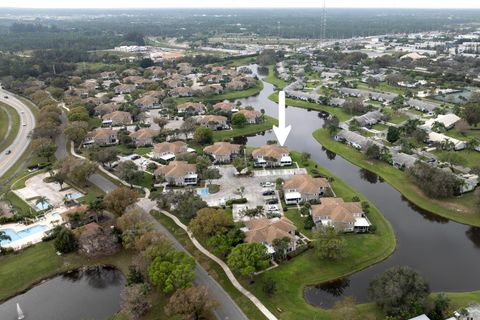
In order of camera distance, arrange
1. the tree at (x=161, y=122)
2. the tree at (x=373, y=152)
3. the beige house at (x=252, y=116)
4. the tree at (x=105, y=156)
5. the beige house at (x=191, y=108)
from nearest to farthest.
Result: the tree at (x=105, y=156) → the tree at (x=373, y=152) → the tree at (x=161, y=122) → the beige house at (x=252, y=116) → the beige house at (x=191, y=108)

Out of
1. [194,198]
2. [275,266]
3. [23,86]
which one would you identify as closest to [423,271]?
[275,266]

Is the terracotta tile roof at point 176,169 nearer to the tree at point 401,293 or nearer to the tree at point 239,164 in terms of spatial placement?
the tree at point 239,164

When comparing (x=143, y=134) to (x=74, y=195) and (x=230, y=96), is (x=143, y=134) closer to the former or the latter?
(x=74, y=195)

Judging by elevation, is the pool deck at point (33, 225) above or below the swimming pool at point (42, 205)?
below

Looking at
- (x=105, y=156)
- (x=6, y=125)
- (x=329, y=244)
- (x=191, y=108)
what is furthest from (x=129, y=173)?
(x=6, y=125)

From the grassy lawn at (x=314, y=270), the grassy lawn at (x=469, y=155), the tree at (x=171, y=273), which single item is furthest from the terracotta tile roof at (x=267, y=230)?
the grassy lawn at (x=469, y=155)

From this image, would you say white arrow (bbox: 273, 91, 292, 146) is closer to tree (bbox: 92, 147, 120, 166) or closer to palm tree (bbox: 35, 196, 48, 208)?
tree (bbox: 92, 147, 120, 166)
